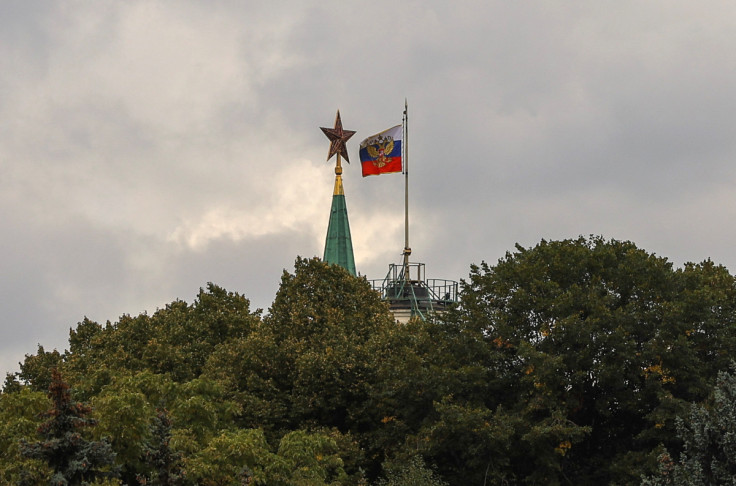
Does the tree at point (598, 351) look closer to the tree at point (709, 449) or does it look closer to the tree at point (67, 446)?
the tree at point (709, 449)

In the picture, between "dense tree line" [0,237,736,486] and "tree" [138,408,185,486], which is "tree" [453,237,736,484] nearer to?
"dense tree line" [0,237,736,486]

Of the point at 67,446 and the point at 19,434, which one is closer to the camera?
the point at 67,446

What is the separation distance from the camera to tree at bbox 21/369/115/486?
95.6 feet

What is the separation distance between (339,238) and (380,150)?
820 cm

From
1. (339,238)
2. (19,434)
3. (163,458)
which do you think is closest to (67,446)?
(163,458)

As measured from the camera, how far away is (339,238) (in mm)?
73688

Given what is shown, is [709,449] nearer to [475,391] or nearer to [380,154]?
[475,391]

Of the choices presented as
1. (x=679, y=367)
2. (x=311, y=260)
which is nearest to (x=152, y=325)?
(x=311, y=260)

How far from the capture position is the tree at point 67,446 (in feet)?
95.6

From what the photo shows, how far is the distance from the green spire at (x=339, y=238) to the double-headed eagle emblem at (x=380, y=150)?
732cm

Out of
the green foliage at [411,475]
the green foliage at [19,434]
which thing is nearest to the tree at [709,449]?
the green foliage at [411,475]

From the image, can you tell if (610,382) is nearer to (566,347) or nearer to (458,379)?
(566,347)

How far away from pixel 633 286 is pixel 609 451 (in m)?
5.79

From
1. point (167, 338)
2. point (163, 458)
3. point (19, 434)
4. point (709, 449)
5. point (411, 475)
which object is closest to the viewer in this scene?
point (163, 458)
